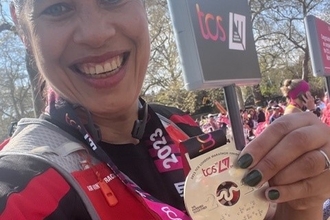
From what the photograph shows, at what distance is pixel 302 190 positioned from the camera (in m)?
0.97

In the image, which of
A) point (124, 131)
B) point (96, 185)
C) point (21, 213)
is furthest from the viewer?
point (124, 131)

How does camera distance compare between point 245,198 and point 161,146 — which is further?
point 161,146

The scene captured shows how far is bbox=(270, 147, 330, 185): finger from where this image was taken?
0.94 meters

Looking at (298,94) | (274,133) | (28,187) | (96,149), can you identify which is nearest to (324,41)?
(274,133)

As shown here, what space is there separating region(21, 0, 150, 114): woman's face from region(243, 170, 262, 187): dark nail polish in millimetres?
430

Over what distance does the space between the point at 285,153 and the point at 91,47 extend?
20.8 inches

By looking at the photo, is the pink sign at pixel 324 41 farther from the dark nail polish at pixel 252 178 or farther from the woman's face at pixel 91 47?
the dark nail polish at pixel 252 178

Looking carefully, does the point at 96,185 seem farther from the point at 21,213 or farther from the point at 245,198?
the point at 245,198

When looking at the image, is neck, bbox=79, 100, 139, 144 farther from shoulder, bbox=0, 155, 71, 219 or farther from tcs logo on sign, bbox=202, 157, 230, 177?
tcs logo on sign, bbox=202, 157, 230, 177

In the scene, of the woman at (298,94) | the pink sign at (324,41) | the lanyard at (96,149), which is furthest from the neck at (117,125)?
the woman at (298,94)

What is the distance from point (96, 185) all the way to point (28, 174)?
0.15m

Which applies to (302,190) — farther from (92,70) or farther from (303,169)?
(92,70)

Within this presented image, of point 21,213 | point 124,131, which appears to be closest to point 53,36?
point 124,131

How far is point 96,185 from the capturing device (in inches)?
38.8
